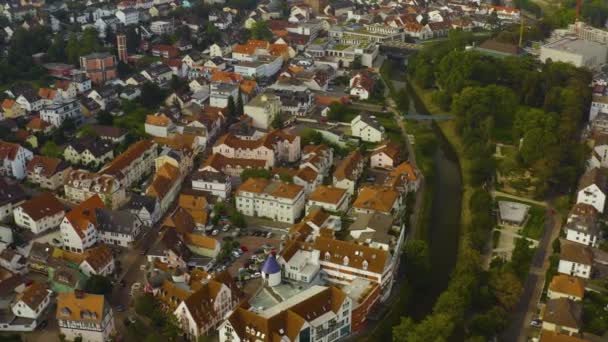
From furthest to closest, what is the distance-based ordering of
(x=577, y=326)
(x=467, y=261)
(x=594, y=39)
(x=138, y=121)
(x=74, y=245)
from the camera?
(x=594, y=39), (x=138, y=121), (x=74, y=245), (x=467, y=261), (x=577, y=326)

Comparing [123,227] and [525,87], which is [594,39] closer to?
[525,87]

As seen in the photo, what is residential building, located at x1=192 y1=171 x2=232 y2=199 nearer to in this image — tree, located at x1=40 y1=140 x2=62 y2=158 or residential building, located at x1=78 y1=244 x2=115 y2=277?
residential building, located at x1=78 y1=244 x2=115 y2=277

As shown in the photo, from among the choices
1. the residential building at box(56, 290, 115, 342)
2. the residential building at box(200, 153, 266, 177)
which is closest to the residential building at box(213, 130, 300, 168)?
the residential building at box(200, 153, 266, 177)

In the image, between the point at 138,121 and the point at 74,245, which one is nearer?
the point at 74,245

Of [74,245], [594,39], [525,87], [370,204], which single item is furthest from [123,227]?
[594,39]

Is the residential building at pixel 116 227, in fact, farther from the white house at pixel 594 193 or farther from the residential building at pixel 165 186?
the white house at pixel 594 193

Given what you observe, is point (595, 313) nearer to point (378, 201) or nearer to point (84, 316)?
point (378, 201)

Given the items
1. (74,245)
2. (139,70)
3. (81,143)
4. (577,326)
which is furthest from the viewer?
(139,70)
